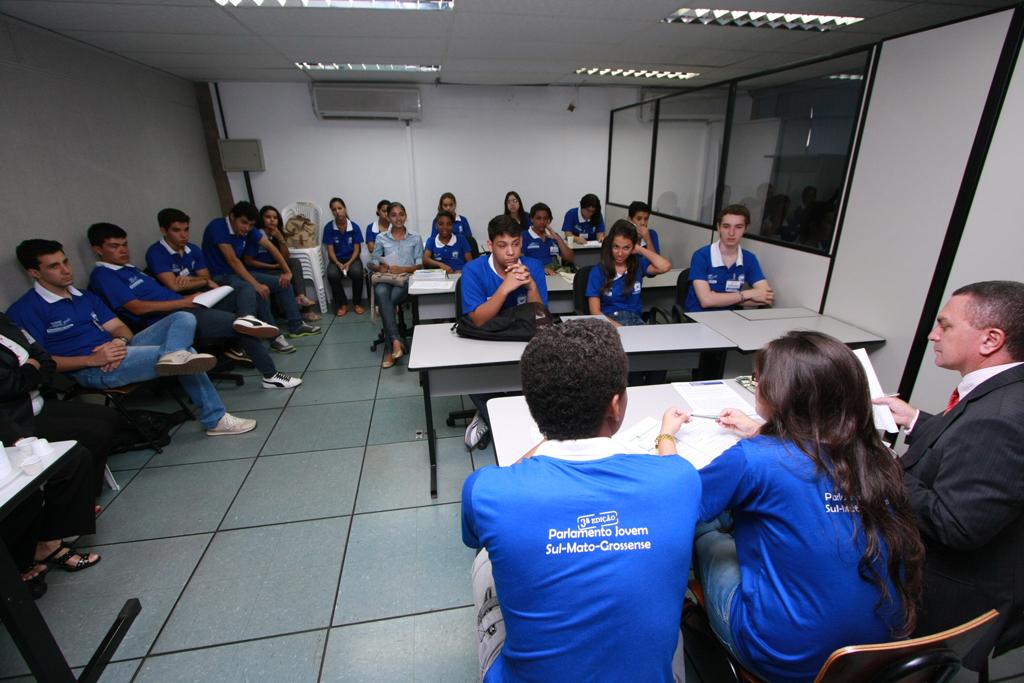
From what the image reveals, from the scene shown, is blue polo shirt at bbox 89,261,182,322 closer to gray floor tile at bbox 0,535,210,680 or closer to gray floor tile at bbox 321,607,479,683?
gray floor tile at bbox 0,535,210,680

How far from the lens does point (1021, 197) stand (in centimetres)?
169

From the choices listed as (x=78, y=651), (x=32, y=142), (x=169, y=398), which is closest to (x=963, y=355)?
(x=78, y=651)

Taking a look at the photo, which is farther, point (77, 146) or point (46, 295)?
point (77, 146)

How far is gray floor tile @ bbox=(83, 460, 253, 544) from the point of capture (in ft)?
6.97

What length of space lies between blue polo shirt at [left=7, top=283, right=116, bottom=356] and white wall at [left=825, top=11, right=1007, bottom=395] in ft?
13.9

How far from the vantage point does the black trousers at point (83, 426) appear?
208cm

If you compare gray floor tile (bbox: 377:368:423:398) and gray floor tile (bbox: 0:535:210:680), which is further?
gray floor tile (bbox: 377:368:423:398)

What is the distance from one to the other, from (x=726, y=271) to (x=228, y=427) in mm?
3311

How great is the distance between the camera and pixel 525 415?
169cm

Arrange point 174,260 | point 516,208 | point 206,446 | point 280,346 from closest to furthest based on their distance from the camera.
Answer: point 206,446
point 174,260
point 280,346
point 516,208

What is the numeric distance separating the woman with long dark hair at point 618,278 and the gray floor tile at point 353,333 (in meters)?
2.48

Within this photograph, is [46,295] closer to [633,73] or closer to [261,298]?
[261,298]

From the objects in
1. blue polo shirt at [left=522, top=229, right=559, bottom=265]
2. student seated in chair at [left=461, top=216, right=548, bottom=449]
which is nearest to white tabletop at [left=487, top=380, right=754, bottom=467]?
student seated in chair at [left=461, top=216, right=548, bottom=449]

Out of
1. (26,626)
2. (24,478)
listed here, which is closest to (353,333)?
(24,478)
